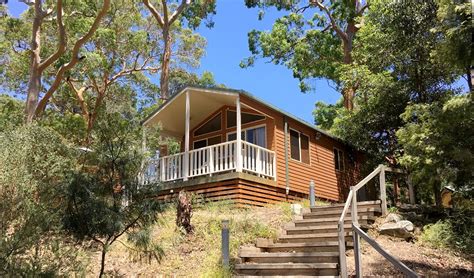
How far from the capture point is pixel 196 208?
13000 millimetres

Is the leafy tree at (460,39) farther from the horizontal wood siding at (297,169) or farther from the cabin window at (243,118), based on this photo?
the cabin window at (243,118)

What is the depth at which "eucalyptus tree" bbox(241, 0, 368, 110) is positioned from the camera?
26.3 m

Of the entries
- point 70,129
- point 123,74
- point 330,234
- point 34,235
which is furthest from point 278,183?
point 123,74

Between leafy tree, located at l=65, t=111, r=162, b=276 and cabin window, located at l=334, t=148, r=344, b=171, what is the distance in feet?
43.8

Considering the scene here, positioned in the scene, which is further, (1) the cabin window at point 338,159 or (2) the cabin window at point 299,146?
(1) the cabin window at point 338,159

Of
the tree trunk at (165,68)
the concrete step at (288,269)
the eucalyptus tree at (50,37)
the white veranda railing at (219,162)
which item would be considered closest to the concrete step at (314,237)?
the concrete step at (288,269)

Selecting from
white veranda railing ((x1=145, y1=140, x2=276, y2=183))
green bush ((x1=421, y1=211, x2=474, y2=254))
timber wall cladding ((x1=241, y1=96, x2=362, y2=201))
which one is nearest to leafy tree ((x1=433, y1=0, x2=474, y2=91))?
green bush ((x1=421, y1=211, x2=474, y2=254))

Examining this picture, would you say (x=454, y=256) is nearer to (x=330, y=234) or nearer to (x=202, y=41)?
(x=330, y=234)

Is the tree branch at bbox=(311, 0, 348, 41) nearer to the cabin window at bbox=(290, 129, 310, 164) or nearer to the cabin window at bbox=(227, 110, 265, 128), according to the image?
the cabin window at bbox=(290, 129, 310, 164)

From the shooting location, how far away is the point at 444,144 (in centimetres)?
974

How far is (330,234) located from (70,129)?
758 inches

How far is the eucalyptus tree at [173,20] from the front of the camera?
989 inches

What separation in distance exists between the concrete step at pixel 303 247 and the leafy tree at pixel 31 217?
4.04 m

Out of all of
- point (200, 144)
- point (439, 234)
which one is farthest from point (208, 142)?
point (439, 234)
